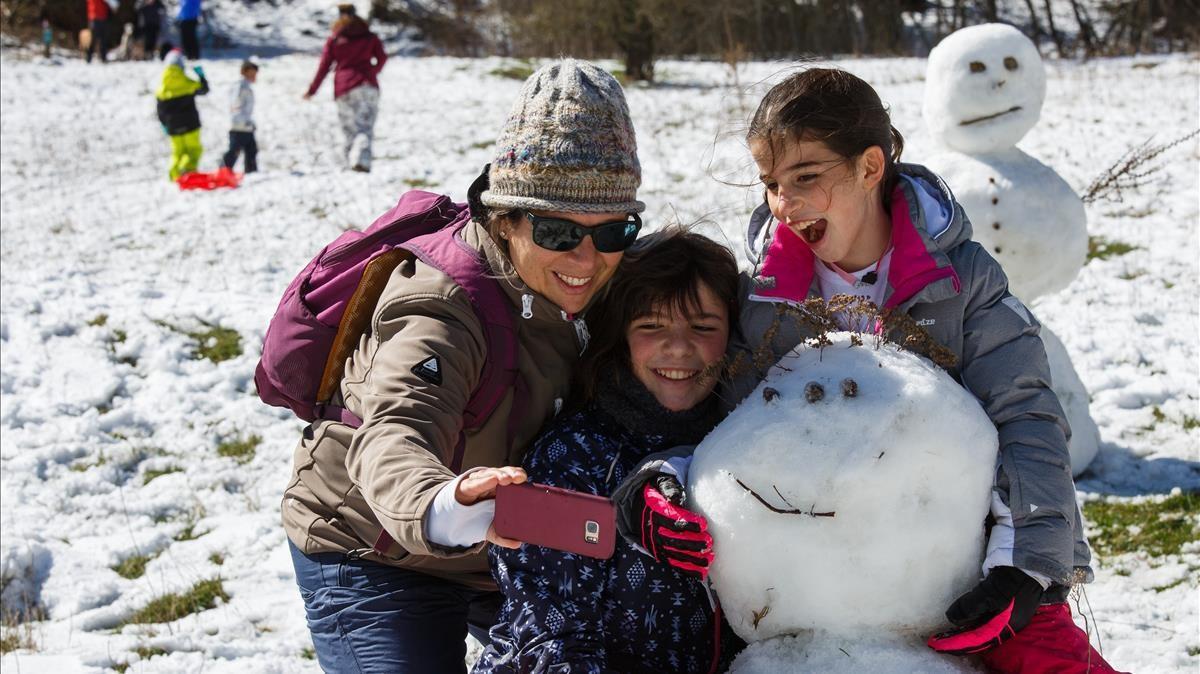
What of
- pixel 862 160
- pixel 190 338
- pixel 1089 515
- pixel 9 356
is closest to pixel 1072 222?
pixel 1089 515

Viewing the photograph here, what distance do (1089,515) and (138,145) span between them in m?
13.2

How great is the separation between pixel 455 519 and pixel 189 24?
21.2 metres

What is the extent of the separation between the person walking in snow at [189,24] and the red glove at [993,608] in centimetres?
2115

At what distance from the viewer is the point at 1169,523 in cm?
440

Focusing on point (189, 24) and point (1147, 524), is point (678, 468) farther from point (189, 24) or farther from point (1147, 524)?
point (189, 24)

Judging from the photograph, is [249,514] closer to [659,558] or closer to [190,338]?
[190,338]

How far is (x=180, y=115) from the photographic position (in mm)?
12133

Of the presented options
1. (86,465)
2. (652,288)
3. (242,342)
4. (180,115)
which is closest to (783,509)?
(652,288)

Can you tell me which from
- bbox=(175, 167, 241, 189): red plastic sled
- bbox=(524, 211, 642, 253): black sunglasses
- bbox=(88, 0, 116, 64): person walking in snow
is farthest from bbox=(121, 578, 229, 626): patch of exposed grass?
bbox=(88, 0, 116, 64): person walking in snow

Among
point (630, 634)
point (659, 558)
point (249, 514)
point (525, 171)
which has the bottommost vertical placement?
point (249, 514)

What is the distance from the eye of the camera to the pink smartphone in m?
1.94

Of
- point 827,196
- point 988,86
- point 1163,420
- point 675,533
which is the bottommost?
point 1163,420

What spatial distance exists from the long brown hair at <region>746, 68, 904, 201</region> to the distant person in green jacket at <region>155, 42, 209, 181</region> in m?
10.9

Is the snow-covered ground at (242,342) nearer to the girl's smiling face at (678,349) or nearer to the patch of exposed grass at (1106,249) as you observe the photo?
the patch of exposed grass at (1106,249)
